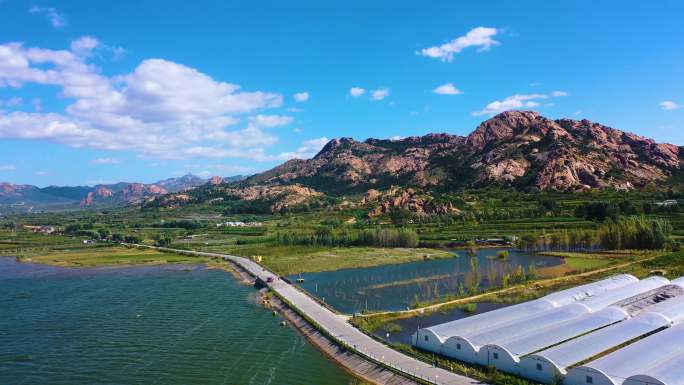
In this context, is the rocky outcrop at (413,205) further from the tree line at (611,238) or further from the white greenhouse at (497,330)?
the white greenhouse at (497,330)

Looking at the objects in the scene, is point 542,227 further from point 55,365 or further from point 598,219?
point 55,365

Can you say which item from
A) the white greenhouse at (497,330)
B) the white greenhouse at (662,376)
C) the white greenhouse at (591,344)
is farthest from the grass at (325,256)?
the white greenhouse at (662,376)

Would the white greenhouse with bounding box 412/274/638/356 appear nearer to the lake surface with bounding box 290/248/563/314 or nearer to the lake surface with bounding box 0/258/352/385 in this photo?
the lake surface with bounding box 0/258/352/385

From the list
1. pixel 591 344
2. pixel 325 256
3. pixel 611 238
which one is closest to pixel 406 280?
pixel 325 256

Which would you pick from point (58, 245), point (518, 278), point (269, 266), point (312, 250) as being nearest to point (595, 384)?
point (518, 278)

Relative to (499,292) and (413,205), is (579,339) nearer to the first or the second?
(499,292)

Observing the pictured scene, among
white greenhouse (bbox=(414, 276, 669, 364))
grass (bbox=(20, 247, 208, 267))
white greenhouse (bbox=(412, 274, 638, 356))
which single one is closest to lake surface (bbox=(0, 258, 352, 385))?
white greenhouse (bbox=(412, 274, 638, 356))
